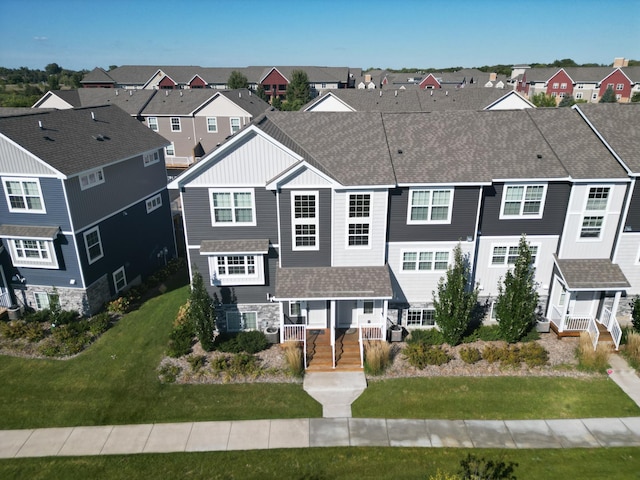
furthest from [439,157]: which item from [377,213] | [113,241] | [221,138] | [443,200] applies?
[221,138]

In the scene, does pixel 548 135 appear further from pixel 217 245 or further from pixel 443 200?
pixel 217 245

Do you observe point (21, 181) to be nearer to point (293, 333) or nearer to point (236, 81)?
point (293, 333)

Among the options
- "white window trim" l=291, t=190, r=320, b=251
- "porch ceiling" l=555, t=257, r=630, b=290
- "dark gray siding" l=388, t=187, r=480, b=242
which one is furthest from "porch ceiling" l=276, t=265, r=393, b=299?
"porch ceiling" l=555, t=257, r=630, b=290

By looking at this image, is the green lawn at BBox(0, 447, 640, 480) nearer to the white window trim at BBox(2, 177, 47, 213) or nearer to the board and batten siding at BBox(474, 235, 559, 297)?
the board and batten siding at BBox(474, 235, 559, 297)

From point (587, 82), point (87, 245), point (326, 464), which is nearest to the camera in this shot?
point (326, 464)

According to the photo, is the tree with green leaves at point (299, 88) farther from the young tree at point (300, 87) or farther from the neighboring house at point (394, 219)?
the neighboring house at point (394, 219)

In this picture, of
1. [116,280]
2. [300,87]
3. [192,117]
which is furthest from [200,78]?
[116,280]
